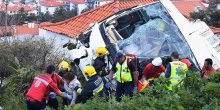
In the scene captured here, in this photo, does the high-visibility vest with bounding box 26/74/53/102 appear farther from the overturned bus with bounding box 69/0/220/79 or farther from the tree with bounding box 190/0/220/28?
the tree with bounding box 190/0/220/28

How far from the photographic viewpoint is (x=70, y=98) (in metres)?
8.21

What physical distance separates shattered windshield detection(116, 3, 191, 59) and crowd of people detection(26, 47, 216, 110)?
2.45 feet

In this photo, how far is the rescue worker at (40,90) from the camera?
781 centimetres

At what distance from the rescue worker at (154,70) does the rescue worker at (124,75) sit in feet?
1.20

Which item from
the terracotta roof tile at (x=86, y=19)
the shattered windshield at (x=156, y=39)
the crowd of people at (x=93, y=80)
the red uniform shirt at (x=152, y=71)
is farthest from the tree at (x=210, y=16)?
the red uniform shirt at (x=152, y=71)

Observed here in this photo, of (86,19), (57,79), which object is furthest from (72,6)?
(57,79)

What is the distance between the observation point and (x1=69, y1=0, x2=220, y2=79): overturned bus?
10.0 m

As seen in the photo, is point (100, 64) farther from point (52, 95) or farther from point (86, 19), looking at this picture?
point (86, 19)

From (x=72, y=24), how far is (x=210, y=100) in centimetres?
1442

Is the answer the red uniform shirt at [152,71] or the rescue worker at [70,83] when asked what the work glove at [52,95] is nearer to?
the rescue worker at [70,83]

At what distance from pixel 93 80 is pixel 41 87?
0.90 meters

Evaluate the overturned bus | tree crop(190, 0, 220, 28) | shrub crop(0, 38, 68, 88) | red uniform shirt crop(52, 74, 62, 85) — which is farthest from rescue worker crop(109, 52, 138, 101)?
tree crop(190, 0, 220, 28)

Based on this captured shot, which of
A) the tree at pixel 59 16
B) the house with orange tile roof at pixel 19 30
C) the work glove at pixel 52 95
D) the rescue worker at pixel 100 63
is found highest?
the rescue worker at pixel 100 63

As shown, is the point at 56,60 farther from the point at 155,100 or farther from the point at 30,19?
the point at 30,19
